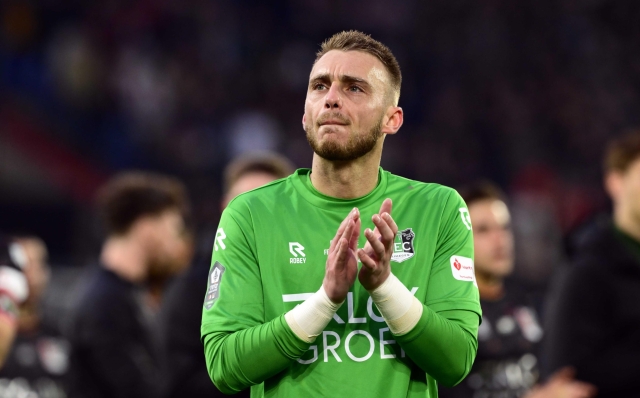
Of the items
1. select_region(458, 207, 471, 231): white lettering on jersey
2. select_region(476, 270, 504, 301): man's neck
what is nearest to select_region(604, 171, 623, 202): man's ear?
select_region(476, 270, 504, 301): man's neck

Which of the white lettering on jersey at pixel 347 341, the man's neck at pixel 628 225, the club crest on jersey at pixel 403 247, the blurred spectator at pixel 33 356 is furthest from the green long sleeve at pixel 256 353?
the blurred spectator at pixel 33 356

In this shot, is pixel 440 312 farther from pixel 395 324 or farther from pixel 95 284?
pixel 95 284

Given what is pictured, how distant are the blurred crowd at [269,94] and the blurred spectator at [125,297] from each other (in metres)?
5.95

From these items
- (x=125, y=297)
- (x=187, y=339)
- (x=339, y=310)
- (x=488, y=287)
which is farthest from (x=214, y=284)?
(x=488, y=287)

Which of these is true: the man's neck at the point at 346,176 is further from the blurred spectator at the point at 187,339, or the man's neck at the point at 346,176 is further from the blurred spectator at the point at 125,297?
the blurred spectator at the point at 125,297

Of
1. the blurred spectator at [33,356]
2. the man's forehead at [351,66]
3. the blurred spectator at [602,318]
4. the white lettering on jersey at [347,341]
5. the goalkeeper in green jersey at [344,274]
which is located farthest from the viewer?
the blurred spectator at [33,356]

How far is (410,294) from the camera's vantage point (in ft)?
8.79

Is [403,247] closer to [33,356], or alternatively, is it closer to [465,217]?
[465,217]

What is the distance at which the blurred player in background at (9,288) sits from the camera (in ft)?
12.6

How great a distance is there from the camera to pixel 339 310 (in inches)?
113

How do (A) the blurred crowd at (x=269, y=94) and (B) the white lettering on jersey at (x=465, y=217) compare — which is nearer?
(B) the white lettering on jersey at (x=465, y=217)

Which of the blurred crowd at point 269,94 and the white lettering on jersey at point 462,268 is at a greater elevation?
the blurred crowd at point 269,94

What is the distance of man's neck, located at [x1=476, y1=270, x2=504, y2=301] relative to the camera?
21.0 ft

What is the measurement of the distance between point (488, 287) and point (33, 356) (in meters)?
3.52
